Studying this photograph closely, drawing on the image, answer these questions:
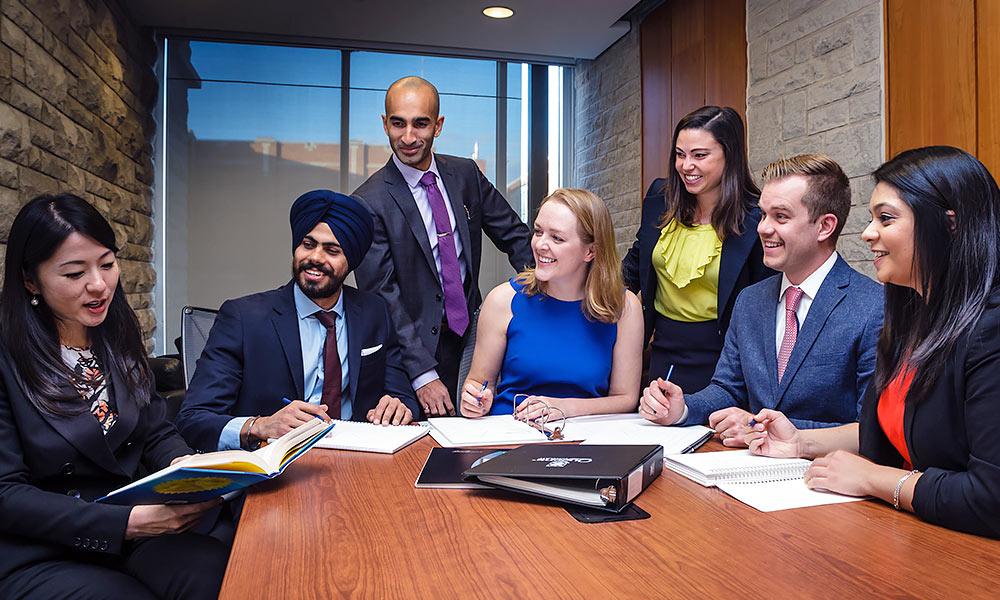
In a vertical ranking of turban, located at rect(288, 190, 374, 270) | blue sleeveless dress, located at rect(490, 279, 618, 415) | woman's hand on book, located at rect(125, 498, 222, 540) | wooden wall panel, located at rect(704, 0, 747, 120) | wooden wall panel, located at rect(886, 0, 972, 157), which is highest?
wooden wall panel, located at rect(704, 0, 747, 120)

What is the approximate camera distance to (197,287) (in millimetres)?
5316

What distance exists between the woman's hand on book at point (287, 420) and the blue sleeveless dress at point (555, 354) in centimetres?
70

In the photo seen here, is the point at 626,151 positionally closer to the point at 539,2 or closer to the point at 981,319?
the point at 539,2

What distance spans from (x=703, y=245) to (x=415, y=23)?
130 inches

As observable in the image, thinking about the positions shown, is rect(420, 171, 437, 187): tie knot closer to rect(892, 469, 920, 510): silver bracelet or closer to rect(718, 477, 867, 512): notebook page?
rect(718, 477, 867, 512): notebook page

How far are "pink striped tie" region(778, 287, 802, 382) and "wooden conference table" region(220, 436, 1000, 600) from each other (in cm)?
68

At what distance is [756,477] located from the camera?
130 centimetres

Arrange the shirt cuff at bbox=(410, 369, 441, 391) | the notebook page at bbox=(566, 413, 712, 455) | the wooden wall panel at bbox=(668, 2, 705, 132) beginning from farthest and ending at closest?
1. the wooden wall panel at bbox=(668, 2, 705, 132)
2. the shirt cuff at bbox=(410, 369, 441, 391)
3. the notebook page at bbox=(566, 413, 712, 455)

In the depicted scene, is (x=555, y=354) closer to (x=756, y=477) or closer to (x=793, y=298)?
(x=793, y=298)

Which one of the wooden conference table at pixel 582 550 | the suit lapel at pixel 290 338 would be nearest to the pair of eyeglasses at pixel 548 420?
the wooden conference table at pixel 582 550

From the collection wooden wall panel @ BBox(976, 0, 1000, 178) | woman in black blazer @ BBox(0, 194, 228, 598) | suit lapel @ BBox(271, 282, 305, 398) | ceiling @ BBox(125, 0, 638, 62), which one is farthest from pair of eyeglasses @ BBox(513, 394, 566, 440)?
ceiling @ BBox(125, 0, 638, 62)

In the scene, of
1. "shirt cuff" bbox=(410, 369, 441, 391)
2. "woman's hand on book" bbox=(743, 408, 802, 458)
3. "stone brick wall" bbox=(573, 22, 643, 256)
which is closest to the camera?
"woman's hand on book" bbox=(743, 408, 802, 458)

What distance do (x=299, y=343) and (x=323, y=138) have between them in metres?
3.85

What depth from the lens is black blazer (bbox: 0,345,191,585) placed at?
4.32ft
